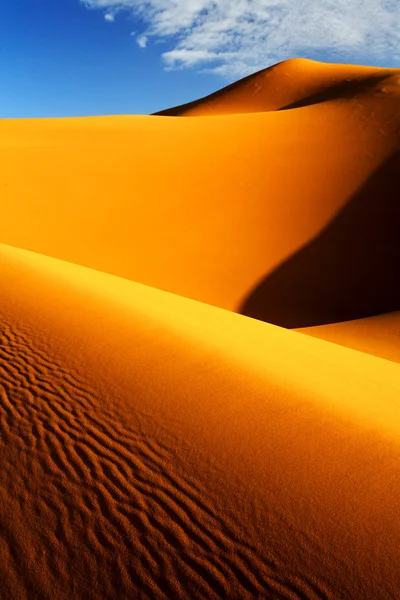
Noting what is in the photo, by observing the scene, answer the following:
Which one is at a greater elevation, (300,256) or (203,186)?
(203,186)

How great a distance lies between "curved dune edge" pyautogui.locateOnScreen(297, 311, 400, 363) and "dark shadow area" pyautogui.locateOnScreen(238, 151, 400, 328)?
485 mm

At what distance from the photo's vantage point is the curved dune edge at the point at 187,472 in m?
2.10

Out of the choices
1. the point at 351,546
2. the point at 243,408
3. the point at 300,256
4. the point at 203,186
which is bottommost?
the point at 351,546

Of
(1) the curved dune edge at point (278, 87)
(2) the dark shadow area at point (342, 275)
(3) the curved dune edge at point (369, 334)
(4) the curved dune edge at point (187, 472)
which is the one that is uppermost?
(1) the curved dune edge at point (278, 87)

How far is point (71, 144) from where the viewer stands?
20250mm

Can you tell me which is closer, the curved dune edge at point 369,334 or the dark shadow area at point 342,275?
the curved dune edge at point 369,334

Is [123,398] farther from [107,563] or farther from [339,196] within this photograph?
[339,196]

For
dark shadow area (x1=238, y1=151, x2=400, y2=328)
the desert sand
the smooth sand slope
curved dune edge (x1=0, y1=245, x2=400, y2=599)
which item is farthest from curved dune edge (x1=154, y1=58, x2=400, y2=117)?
curved dune edge (x1=0, y1=245, x2=400, y2=599)

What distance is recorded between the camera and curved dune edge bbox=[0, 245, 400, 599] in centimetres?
210

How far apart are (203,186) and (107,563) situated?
51.8ft

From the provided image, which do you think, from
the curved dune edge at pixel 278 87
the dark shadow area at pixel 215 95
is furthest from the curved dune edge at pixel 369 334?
the dark shadow area at pixel 215 95

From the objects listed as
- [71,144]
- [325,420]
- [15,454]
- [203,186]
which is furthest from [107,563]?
[71,144]

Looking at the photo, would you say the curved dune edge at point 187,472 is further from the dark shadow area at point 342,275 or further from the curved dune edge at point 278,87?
the curved dune edge at point 278,87

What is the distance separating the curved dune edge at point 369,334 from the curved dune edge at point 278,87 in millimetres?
31099
